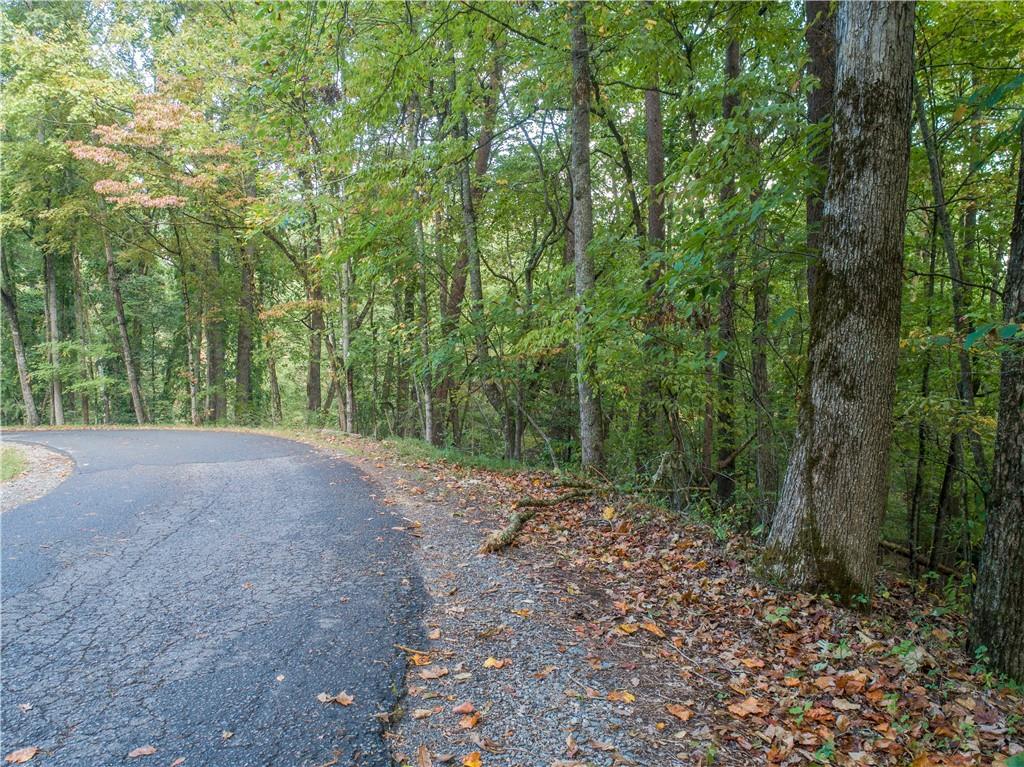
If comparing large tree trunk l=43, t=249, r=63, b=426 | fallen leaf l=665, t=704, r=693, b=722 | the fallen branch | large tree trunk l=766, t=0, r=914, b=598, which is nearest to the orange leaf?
fallen leaf l=665, t=704, r=693, b=722

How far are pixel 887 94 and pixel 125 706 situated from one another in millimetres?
5806

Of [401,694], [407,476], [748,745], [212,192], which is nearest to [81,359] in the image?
[212,192]

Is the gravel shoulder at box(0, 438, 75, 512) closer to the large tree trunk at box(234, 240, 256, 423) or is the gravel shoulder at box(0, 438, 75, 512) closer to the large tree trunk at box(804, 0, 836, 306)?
the large tree trunk at box(804, 0, 836, 306)

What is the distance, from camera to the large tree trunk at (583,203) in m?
7.20

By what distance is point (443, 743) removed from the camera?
2432 millimetres

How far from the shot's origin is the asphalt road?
241cm

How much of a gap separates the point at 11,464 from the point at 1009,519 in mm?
12323

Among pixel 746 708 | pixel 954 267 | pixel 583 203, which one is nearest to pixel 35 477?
pixel 583 203

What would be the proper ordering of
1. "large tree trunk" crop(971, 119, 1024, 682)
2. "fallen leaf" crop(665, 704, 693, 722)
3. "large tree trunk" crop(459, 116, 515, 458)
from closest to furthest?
1. "fallen leaf" crop(665, 704, 693, 722)
2. "large tree trunk" crop(971, 119, 1024, 682)
3. "large tree trunk" crop(459, 116, 515, 458)

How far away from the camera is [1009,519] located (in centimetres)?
327

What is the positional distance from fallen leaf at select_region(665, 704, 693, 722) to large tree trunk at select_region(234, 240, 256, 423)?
20.6 metres

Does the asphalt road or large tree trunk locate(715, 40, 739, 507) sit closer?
the asphalt road

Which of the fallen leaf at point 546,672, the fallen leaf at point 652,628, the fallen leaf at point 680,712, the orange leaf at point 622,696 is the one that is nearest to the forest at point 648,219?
the fallen leaf at point 652,628

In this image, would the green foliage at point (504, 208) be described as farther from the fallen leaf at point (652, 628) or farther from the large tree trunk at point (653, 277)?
the fallen leaf at point (652, 628)
